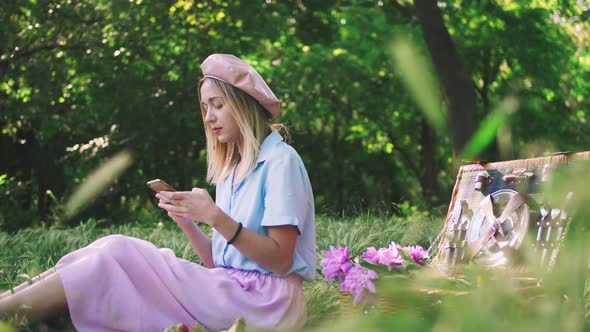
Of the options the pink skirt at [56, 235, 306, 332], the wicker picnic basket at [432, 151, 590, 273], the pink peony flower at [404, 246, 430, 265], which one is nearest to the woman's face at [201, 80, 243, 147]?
the pink skirt at [56, 235, 306, 332]

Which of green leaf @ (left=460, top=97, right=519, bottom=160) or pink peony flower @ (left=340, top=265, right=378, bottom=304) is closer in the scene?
pink peony flower @ (left=340, top=265, right=378, bottom=304)

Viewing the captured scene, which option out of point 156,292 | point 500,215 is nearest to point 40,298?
point 156,292

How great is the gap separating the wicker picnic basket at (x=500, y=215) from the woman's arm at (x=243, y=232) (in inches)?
32.7

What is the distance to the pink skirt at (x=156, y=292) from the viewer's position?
2646mm

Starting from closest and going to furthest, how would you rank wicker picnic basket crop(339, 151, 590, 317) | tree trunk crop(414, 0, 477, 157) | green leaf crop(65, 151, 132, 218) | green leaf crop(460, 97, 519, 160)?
wicker picnic basket crop(339, 151, 590, 317), tree trunk crop(414, 0, 477, 157), green leaf crop(460, 97, 519, 160), green leaf crop(65, 151, 132, 218)

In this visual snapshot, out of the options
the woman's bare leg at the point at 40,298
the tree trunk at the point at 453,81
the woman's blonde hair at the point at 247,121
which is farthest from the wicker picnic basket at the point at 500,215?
the tree trunk at the point at 453,81

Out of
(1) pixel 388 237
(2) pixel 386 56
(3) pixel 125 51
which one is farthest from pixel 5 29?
(1) pixel 388 237

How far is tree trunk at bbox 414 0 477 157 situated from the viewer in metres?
7.35

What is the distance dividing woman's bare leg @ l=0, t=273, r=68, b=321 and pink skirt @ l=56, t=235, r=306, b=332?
1.9 inches

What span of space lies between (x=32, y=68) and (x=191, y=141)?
2.36 metres

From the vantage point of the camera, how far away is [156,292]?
2.70 meters

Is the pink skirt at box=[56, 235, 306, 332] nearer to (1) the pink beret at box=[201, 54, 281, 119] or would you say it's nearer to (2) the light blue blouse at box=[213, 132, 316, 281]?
(2) the light blue blouse at box=[213, 132, 316, 281]

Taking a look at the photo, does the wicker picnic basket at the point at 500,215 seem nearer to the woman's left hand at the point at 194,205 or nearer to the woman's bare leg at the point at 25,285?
the woman's left hand at the point at 194,205

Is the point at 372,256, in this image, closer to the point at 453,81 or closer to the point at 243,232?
the point at 243,232
